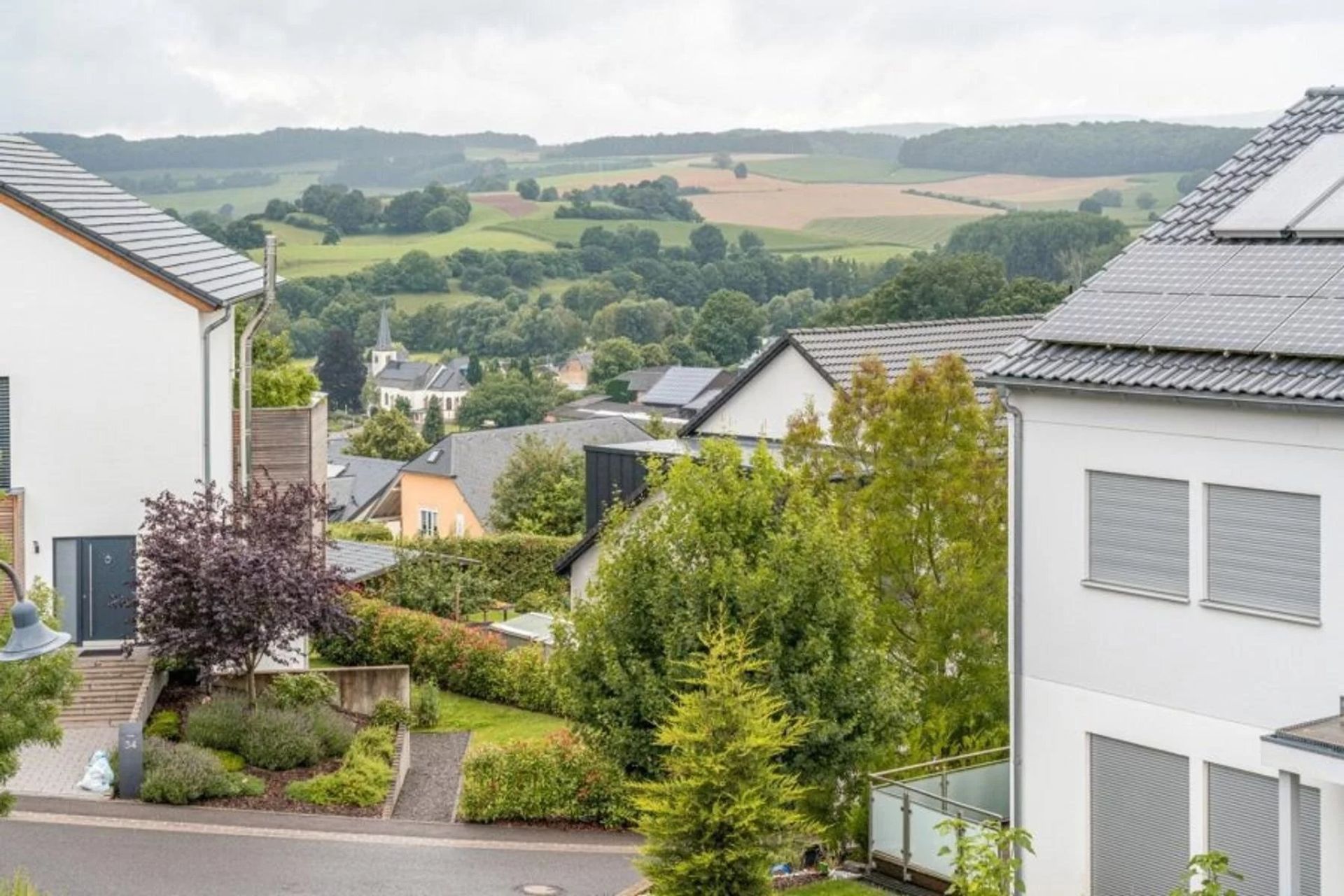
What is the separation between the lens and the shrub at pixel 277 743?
27219 millimetres

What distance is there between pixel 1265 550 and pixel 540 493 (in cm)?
5147

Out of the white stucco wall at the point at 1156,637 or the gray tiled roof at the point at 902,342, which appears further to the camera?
the gray tiled roof at the point at 902,342

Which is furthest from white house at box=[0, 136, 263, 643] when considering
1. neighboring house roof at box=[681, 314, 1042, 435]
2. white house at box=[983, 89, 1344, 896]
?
white house at box=[983, 89, 1344, 896]

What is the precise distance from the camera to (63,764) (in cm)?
2655

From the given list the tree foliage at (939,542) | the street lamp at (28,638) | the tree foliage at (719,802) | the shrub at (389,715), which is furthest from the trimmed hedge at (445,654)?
the street lamp at (28,638)

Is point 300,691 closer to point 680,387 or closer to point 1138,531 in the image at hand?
point 1138,531

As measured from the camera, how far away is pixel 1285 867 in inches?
567

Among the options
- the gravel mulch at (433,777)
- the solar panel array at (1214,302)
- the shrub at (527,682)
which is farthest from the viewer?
the shrub at (527,682)

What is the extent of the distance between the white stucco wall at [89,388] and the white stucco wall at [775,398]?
934 centimetres

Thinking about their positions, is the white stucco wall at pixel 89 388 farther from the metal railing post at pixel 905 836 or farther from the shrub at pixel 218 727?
the metal railing post at pixel 905 836

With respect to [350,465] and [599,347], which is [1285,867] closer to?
[350,465]

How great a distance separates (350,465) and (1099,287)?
87.0 m

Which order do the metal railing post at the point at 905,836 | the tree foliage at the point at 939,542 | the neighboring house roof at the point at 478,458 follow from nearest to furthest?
the metal railing post at the point at 905,836 < the tree foliage at the point at 939,542 < the neighboring house roof at the point at 478,458

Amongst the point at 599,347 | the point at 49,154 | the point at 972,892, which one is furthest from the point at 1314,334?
the point at 599,347
